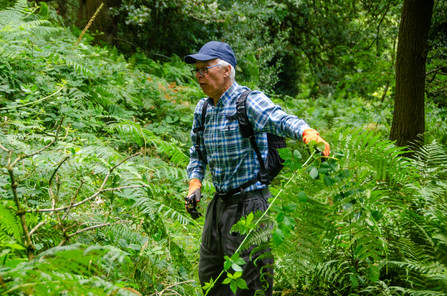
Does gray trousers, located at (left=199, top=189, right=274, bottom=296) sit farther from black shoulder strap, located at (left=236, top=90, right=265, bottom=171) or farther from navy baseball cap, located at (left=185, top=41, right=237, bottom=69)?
navy baseball cap, located at (left=185, top=41, right=237, bottom=69)

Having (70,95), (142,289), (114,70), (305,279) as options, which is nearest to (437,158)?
(305,279)

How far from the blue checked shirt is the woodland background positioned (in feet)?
1.71

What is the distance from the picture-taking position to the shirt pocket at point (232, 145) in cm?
256

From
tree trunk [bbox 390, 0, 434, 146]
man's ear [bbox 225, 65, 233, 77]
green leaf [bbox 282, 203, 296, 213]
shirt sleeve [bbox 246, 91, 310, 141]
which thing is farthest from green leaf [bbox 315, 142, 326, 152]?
tree trunk [bbox 390, 0, 434, 146]

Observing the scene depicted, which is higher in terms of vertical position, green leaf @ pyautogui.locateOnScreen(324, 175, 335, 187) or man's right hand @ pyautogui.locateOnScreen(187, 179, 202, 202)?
green leaf @ pyautogui.locateOnScreen(324, 175, 335, 187)

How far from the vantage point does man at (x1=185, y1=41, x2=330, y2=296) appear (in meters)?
2.48

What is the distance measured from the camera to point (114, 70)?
Answer: 7.15 m

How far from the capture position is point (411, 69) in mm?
4367

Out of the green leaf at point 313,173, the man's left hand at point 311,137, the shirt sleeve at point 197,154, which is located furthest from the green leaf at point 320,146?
the shirt sleeve at point 197,154

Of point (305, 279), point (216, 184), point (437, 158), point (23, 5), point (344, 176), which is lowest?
point (305, 279)

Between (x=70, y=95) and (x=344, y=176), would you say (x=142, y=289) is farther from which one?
(x=70, y=95)

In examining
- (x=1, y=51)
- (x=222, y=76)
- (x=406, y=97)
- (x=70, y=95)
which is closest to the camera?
(x=222, y=76)

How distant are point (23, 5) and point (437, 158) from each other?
7354 mm

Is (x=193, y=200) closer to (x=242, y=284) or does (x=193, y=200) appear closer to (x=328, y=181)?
(x=242, y=284)
